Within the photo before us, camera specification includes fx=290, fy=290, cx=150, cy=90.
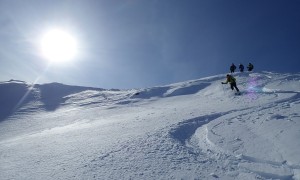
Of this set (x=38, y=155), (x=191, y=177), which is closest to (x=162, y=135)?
(x=191, y=177)

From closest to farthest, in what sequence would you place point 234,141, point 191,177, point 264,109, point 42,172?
point 191,177, point 42,172, point 234,141, point 264,109

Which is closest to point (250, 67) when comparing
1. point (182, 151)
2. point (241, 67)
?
point (241, 67)

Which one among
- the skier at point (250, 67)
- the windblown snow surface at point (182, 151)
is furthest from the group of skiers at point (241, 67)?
the windblown snow surface at point (182, 151)

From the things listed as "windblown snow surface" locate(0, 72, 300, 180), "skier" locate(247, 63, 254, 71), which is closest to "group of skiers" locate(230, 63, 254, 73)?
"skier" locate(247, 63, 254, 71)

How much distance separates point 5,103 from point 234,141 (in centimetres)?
4151

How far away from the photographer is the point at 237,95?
896 inches

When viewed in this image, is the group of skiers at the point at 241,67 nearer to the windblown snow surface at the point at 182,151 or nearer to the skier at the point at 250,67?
the skier at the point at 250,67

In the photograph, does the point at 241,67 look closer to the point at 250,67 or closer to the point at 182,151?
the point at 250,67

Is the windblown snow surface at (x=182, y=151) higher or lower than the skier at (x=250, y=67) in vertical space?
lower

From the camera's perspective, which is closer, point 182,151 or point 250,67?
point 182,151

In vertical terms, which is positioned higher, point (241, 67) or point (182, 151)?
point (241, 67)

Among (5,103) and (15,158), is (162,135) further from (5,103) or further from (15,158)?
(5,103)

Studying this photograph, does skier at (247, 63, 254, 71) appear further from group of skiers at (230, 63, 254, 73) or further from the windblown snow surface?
the windblown snow surface

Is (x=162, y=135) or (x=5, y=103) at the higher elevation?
(x=5, y=103)
